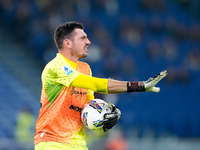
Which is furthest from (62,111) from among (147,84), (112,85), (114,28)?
(114,28)

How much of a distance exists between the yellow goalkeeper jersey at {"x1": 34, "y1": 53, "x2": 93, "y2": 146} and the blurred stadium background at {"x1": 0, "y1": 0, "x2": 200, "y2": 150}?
6.79 meters

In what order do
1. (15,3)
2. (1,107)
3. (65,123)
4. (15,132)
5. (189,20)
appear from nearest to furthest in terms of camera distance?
(65,123) < (15,132) < (1,107) < (15,3) < (189,20)

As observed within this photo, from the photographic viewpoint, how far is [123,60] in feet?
55.0

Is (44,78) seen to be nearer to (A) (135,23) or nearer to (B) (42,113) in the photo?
(B) (42,113)

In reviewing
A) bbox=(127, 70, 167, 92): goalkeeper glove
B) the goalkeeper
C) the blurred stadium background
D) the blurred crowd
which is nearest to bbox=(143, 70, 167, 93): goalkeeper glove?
bbox=(127, 70, 167, 92): goalkeeper glove

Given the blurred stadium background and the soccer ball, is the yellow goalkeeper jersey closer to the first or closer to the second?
the soccer ball

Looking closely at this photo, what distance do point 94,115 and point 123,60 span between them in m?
11.5

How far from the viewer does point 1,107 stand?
13.9m

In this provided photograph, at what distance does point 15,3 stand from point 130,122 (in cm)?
609

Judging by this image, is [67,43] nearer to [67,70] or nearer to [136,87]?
[67,70]

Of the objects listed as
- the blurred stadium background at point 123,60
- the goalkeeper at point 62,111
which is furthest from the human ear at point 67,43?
the blurred stadium background at point 123,60

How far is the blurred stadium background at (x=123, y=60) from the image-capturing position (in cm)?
1386

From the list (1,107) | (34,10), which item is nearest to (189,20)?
(34,10)

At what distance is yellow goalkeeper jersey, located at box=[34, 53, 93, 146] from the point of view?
529cm
